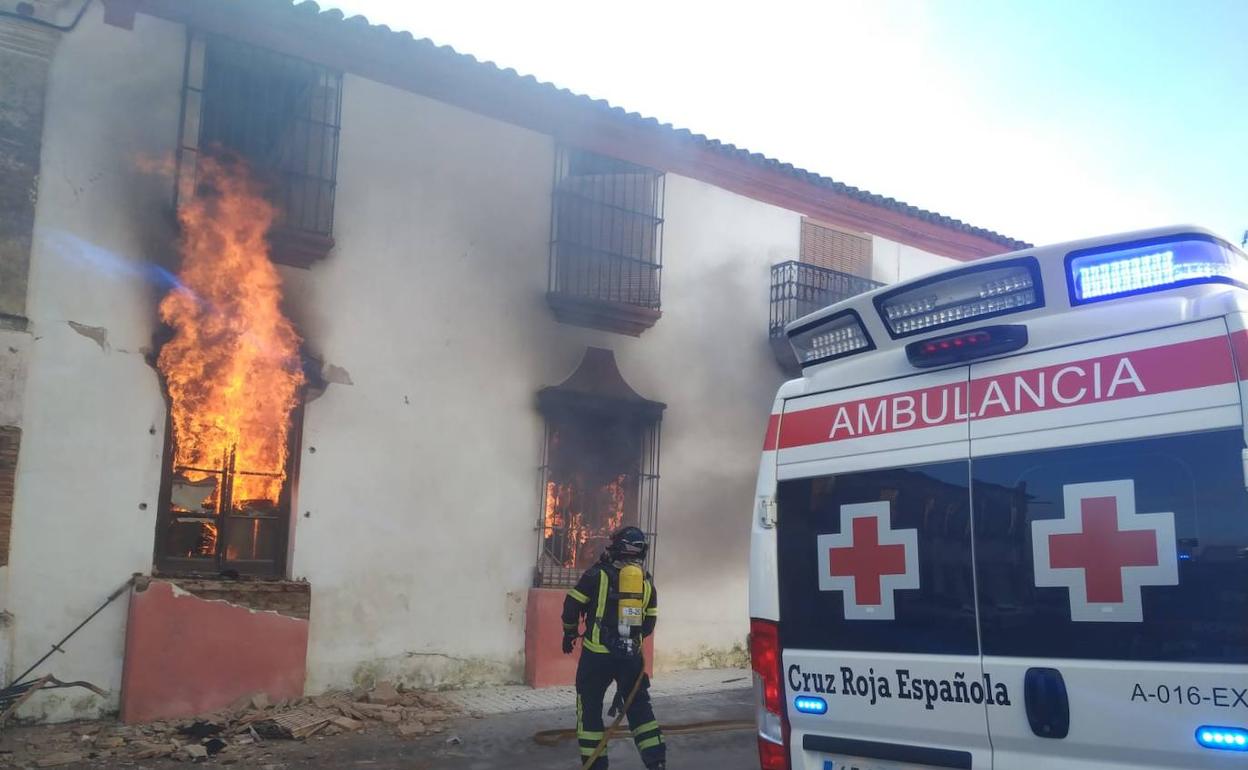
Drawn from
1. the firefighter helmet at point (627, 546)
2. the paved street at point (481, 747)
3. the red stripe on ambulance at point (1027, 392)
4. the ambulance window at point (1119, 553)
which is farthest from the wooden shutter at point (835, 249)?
the ambulance window at point (1119, 553)

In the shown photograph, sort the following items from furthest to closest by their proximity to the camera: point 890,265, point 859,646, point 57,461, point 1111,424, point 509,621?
point 890,265, point 509,621, point 57,461, point 859,646, point 1111,424

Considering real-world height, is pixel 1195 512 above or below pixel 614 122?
below

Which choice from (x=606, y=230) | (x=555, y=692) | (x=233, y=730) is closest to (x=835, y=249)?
(x=606, y=230)

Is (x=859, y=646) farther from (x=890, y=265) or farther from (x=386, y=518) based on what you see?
(x=890, y=265)

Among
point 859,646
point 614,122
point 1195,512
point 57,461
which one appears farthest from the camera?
point 614,122

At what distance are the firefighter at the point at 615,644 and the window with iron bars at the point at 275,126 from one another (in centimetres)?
447

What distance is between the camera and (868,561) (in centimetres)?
355

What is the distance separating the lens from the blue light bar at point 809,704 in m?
3.63

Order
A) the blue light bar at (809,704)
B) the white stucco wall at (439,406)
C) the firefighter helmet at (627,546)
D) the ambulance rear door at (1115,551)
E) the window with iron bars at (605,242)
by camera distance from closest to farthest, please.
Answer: the ambulance rear door at (1115,551) → the blue light bar at (809,704) → the firefighter helmet at (627,546) → the white stucco wall at (439,406) → the window with iron bars at (605,242)

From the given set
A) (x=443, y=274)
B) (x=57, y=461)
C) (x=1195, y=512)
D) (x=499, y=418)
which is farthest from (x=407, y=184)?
(x=1195, y=512)

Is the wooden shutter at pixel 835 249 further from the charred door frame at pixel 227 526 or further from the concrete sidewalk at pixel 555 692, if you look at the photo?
the charred door frame at pixel 227 526

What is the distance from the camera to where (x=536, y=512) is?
1018 centimetres

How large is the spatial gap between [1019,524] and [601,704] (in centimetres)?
361

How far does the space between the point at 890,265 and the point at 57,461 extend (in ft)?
34.1
